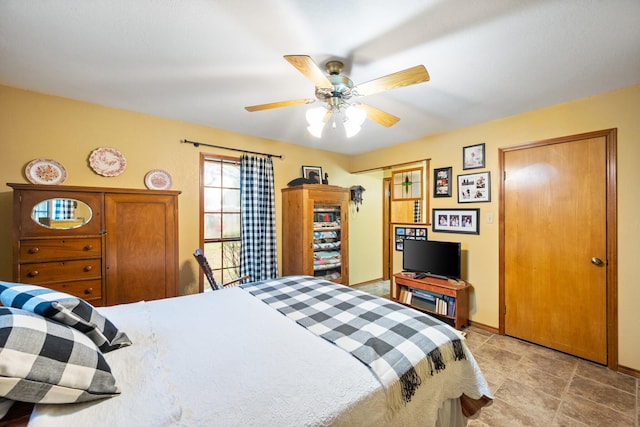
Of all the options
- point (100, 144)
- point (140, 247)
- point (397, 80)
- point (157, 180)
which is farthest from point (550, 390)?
→ point (100, 144)

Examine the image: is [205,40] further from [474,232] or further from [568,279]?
[568,279]

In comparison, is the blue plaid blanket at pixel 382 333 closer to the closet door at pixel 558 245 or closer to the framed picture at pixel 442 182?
the closet door at pixel 558 245

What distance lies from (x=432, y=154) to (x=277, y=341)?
3.10 m

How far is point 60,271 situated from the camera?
76.4 inches

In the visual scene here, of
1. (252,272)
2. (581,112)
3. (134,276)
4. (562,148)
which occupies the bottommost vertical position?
(252,272)

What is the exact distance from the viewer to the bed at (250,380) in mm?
784

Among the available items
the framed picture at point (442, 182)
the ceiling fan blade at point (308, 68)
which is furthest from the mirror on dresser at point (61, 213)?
the framed picture at point (442, 182)

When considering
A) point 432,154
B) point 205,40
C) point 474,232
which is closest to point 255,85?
point 205,40

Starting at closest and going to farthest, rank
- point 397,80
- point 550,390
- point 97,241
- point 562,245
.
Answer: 1. point 397,80
2. point 550,390
3. point 97,241
4. point 562,245

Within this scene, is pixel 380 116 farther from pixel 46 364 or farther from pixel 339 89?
pixel 46 364

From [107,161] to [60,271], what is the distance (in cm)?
109

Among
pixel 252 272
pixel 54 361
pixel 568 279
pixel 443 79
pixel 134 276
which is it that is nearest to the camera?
pixel 54 361

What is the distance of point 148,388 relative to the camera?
893 mm

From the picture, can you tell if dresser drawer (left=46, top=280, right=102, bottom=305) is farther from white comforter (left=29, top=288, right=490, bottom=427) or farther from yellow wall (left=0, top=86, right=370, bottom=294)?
white comforter (left=29, top=288, right=490, bottom=427)
